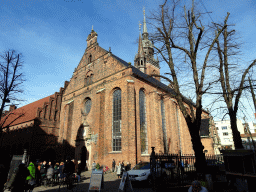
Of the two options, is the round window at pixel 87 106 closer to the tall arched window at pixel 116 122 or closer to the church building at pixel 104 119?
the church building at pixel 104 119

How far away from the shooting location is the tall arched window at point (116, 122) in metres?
17.3

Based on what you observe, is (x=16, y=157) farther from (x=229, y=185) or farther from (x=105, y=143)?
(x=229, y=185)

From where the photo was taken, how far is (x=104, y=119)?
18.6 meters

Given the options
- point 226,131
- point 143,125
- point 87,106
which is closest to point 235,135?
point 143,125

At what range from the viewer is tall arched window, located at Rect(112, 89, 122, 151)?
17.3m

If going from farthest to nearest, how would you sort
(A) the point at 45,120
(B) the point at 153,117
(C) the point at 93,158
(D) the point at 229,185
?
(A) the point at 45,120 → (B) the point at 153,117 → (C) the point at 93,158 → (D) the point at 229,185

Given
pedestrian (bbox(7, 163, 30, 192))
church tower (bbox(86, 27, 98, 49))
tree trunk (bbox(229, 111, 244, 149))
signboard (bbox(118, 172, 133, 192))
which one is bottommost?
signboard (bbox(118, 172, 133, 192))

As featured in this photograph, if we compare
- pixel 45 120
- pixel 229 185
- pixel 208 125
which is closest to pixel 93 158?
pixel 45 120

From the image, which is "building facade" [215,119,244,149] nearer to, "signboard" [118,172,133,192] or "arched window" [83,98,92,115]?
"arched window" [83,98,92,115]

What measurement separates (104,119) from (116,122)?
4.80 ft

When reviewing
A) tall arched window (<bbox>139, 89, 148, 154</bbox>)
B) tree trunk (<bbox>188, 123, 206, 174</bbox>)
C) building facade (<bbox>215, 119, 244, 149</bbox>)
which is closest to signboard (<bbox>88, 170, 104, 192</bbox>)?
tree trunk (<bbox>188, 123, 206, 174</bbox>)

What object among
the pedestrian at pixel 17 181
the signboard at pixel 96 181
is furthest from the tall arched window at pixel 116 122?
the pedestrian at pixel 17 181

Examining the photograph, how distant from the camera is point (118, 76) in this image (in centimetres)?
1916

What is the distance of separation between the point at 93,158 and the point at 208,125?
22.8 meters
